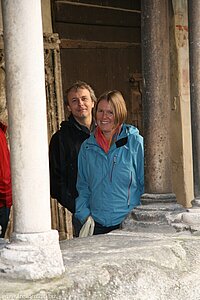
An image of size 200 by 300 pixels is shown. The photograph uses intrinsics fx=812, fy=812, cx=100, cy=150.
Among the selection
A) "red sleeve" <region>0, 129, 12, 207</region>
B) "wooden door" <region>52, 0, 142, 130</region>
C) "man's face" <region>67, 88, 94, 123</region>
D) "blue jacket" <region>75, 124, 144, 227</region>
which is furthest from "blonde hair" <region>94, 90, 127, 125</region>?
"wooden door" <region>52, 0, 142, 130</region>

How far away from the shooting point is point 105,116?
529 cm

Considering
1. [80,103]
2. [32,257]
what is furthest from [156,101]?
[32,257]

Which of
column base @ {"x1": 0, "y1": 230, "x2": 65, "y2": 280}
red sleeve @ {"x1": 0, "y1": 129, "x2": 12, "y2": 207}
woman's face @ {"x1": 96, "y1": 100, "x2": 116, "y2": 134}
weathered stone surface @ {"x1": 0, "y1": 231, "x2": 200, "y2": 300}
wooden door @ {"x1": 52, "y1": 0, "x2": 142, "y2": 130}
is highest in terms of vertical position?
wooden door @ {"x1": 52, "y1": 0, "x2": 142, "y2": 130}

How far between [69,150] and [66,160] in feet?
0.25

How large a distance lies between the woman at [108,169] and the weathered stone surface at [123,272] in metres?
0.35

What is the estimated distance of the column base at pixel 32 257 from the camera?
3.94m

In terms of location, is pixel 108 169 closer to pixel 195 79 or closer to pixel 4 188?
pixel 195 79

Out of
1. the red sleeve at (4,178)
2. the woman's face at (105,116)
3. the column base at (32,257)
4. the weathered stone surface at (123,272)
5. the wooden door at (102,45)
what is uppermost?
the wooden door at (102,45)

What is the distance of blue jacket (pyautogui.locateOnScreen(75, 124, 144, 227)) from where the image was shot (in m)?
5.32

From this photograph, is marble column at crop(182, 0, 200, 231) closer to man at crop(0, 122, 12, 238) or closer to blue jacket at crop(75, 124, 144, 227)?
blue jacket at crop(75, 124, 144, 227)

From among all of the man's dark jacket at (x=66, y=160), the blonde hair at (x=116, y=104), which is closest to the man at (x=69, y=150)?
the man's dark jacket at (x=66, y=160)

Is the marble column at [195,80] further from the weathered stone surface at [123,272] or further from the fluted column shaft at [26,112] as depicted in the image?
the fluted column shaft at [26,112]

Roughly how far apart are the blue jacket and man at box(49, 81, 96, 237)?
341 mm

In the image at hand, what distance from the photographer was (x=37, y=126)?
406cm
